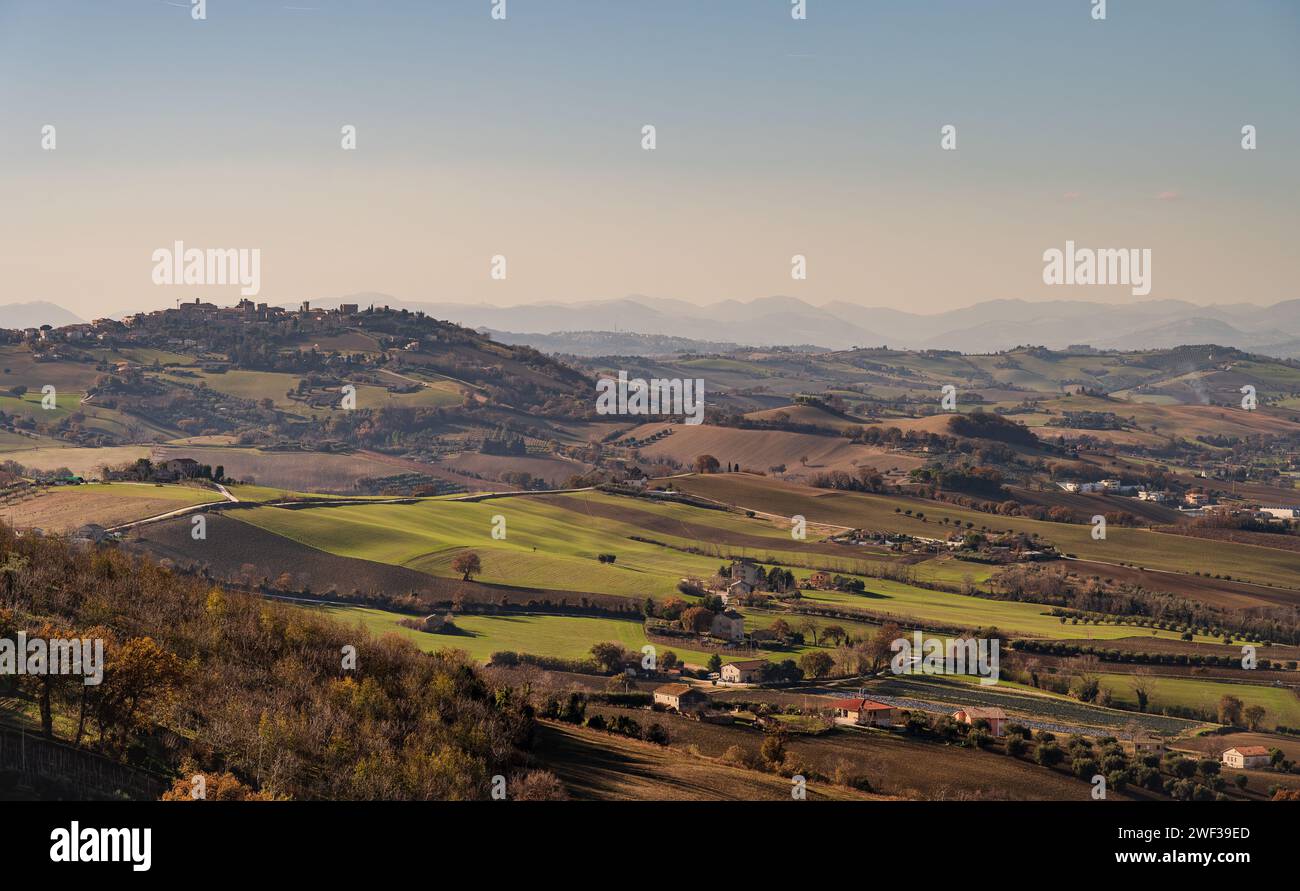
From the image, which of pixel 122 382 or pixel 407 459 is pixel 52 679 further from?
pixel 122 382

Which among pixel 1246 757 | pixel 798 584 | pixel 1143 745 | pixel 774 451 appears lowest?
pixel 1246 757

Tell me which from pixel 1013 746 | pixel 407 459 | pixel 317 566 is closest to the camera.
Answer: pixel 1013 746

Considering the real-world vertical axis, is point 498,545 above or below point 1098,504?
above

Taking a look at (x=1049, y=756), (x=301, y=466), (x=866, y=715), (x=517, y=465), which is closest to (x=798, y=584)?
(x=866, y=715)

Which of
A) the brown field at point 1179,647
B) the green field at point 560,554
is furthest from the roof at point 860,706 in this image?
the brown field at point 1179,647

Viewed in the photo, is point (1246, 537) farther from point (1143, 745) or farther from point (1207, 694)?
point (1143, 745)
